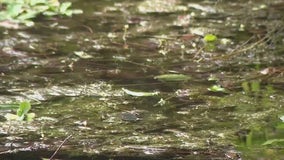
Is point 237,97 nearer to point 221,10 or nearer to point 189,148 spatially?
point 189,148

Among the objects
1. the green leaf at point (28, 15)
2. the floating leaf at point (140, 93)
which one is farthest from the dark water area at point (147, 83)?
the green leaf at point (28, 15)

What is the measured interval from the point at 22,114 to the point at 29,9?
1884mm

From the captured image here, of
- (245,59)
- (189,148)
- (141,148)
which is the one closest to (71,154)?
(141,148)

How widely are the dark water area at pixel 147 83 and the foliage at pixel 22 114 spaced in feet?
0.12

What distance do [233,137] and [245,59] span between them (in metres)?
1.09

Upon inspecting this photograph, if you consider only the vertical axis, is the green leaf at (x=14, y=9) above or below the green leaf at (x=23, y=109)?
above

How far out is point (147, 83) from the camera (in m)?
2.67

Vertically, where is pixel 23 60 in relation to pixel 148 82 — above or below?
above

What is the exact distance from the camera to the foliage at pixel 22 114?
2219 mm

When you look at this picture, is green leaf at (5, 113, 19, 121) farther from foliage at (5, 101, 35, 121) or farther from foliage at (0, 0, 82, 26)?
foliage at (0, 0, 82, 26)

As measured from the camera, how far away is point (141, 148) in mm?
1983

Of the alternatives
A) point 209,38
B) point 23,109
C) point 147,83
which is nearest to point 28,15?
point 209,38

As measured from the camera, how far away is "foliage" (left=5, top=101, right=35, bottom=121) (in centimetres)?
222

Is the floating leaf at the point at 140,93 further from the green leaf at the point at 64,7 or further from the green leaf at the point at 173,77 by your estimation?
the green leaf at the point at 64,7
